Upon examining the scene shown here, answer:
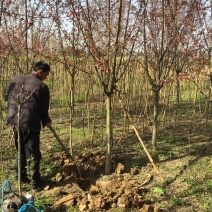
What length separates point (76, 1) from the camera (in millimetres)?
3393

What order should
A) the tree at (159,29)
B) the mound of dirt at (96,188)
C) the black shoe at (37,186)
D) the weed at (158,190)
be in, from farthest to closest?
1. the tree at (159,29)
2. the black shoe at (37,186)
3. the weed at (158,190)
4. the mound of dirt at (96,188)

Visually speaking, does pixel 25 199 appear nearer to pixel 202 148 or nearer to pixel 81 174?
pixel 81 174

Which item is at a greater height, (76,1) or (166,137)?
(76,1)

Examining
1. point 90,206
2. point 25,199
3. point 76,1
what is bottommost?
point 90,206

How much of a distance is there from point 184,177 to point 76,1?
2.72 m

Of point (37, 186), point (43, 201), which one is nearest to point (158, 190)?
point (43, 201)

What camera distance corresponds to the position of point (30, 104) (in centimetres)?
330

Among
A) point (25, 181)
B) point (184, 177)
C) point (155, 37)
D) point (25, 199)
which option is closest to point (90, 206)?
point (25, 199)

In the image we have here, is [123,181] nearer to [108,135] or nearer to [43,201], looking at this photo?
[108,135]

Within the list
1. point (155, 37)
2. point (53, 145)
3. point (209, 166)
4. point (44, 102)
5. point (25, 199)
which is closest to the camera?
point (25, 199)

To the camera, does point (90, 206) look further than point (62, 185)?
No

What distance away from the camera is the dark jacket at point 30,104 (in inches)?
129

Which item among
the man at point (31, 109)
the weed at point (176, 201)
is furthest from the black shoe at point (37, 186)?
the weed at point (176, 201)

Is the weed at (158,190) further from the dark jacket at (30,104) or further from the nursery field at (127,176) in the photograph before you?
the dark jacket at (30,104)
